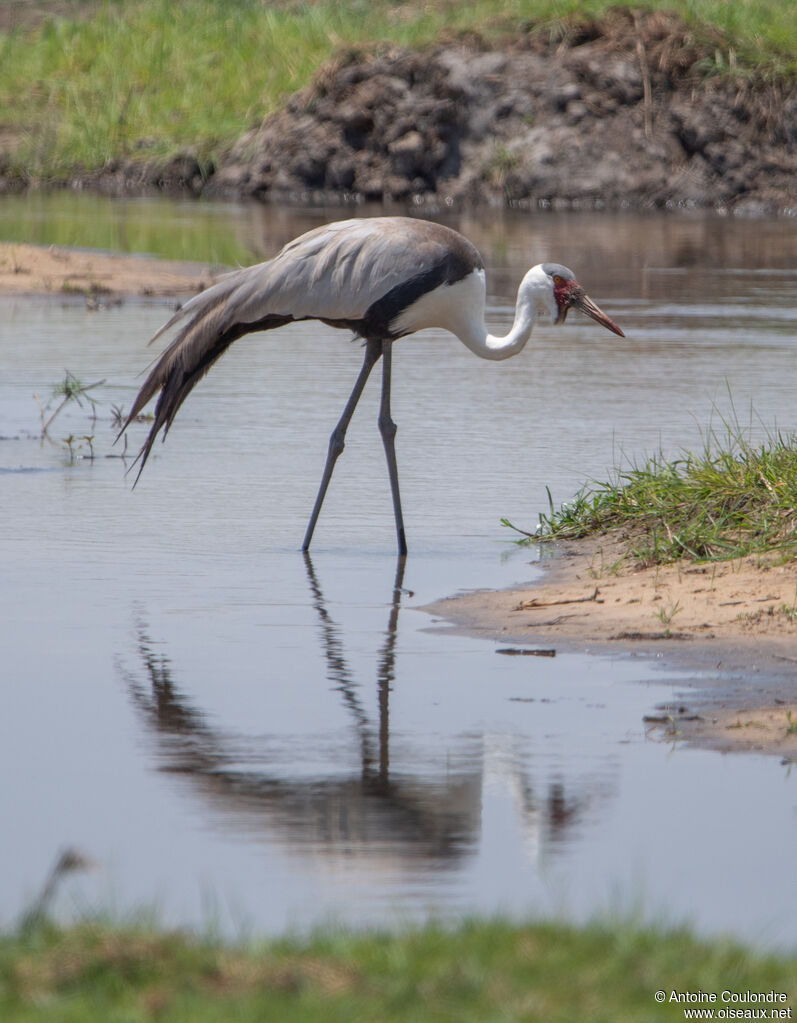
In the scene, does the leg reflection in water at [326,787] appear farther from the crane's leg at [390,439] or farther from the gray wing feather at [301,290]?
the gray wing feather at [301,290]

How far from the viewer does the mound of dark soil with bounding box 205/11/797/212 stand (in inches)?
991

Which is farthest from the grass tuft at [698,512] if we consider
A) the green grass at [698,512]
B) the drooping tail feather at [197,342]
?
the drooping tail feather at [197,342]

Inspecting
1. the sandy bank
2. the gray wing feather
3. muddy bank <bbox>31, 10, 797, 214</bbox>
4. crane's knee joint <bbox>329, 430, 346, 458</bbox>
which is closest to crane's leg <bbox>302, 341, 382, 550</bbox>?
crane's knee joint <bbox>329, 430, 346, 458</bbox>

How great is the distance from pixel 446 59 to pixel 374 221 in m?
18.5

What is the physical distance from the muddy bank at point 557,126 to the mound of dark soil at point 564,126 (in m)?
0.02

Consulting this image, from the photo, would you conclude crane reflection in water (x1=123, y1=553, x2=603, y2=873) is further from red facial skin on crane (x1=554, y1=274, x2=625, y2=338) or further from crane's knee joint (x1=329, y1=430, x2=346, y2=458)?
red facial skin on crane (x1=554, y1=274, x2=625, y2=338)

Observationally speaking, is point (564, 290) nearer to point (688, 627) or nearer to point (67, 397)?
point (688, 627)

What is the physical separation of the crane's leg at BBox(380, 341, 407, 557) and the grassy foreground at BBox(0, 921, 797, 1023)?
403cm

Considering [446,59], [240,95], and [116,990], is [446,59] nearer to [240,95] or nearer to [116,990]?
[240,95]

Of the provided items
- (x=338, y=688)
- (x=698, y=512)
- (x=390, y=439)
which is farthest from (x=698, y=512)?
(x=338, y=688)

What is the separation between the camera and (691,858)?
4340 millimetres

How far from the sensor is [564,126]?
25344mm

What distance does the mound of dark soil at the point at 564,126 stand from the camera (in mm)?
25172

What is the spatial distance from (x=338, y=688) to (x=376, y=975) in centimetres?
236
